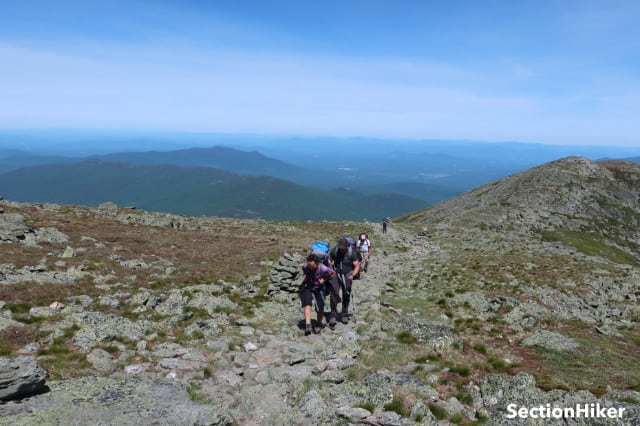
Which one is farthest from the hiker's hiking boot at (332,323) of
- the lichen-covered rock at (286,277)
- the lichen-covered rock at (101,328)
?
the lichen-covered rock at (101,328)

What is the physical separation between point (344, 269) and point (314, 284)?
2.31 meters

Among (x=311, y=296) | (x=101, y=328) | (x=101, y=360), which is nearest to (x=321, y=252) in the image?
(x=311, y=296)

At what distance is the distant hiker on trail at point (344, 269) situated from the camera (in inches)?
663

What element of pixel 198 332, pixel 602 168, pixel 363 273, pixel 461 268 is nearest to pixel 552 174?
pixel 602 168

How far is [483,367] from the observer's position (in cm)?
1234

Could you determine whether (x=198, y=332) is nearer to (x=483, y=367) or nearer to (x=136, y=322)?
(x=136, y=322)

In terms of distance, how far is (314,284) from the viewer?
1573cm

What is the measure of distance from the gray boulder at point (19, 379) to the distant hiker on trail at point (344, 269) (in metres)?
10.9

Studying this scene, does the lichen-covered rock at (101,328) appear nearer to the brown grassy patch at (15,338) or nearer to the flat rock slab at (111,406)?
the brown grassy patch at (15,338)

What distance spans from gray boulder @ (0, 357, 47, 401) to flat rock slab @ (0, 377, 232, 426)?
0.28 m

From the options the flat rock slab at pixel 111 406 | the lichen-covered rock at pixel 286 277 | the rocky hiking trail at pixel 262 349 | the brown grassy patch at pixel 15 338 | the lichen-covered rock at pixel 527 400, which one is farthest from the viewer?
the lichen-covered rock at pixel 286 277

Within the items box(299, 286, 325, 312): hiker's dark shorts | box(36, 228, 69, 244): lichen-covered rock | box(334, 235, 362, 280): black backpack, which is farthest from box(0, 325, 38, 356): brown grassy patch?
box(36, 228, 69, 244): lichen-covered rock

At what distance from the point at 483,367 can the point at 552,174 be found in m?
110

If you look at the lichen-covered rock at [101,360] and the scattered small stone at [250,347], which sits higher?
the lichen-covered rock at [101,360]
